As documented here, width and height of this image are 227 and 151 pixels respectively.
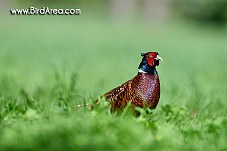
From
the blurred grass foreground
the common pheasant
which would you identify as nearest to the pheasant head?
the common pheasant

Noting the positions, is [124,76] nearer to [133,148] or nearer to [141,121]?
[141,121]

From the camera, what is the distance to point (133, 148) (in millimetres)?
3205

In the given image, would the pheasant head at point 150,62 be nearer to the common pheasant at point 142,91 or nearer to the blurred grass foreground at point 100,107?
the common pheasant at point 142,91

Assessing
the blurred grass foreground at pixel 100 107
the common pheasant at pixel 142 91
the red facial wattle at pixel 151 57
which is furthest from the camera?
the red facial wattle at pixel 151 57

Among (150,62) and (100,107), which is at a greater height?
(150,62)

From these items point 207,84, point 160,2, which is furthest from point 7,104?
point 160,2

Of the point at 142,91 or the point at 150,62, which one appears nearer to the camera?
the point at 142,91

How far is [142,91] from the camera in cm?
417

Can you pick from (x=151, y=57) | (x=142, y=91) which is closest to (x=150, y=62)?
(x=151, y=57)

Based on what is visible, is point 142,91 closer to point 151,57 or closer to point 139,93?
point 139,93

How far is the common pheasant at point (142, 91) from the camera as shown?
4.17 meters

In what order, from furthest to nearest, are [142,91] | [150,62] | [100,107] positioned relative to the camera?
[150,62]
[142,91]
[100,107]

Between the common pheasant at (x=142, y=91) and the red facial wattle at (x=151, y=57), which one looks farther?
the red facial wattle at (x=151, y=57)

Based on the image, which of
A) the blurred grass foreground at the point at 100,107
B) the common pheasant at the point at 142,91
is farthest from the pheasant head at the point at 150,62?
the blurred grass foreground at the point at 100,107
